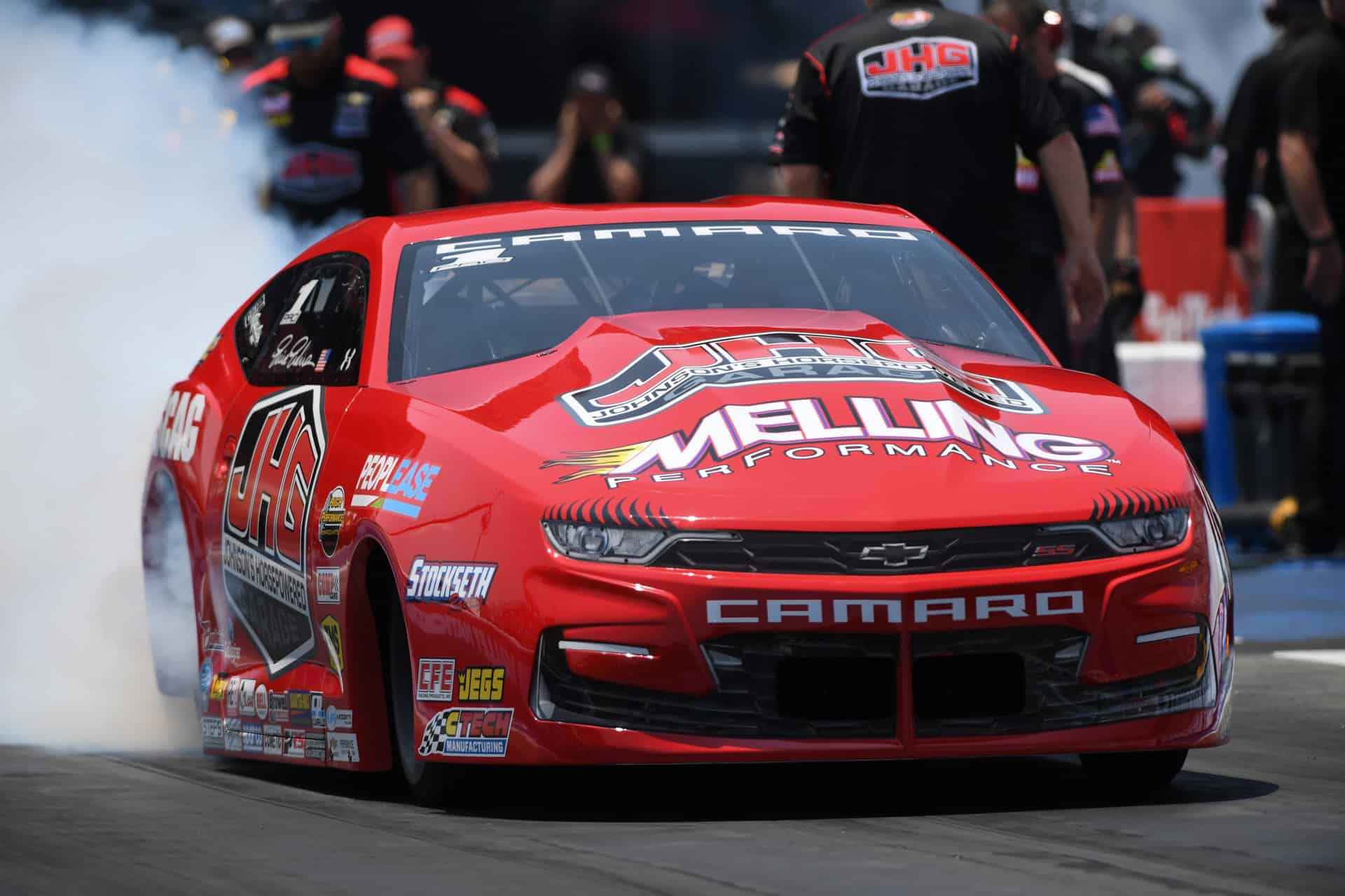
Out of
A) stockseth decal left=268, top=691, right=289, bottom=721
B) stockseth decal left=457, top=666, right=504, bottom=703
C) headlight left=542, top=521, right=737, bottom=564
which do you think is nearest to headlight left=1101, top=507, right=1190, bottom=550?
→ headlight left=542, top=521, right=737, bottom=564

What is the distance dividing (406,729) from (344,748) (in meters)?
0.23

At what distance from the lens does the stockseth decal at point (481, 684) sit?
562cm

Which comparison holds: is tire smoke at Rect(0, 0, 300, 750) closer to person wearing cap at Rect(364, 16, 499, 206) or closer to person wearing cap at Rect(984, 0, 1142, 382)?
person wearing cap at Rect(364, 16, 499, 206)

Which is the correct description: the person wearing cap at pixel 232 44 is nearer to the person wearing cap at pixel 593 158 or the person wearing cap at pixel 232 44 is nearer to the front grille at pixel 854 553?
the person wearing cap at pixel 593 158

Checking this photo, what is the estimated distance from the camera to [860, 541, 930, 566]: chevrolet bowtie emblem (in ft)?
18.0

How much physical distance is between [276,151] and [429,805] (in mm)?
6334

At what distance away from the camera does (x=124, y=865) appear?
5.19 meters

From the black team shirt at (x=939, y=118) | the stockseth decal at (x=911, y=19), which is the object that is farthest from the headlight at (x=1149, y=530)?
the stockseth decal at (x=911, y=19)

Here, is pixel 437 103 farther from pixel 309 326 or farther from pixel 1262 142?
pixel 309 326

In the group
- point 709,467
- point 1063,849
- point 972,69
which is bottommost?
point 1063,849

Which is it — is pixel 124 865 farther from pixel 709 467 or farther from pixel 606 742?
pixel 709 467

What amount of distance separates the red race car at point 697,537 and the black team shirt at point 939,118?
215 centimetres

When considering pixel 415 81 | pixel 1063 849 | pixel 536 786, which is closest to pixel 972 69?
pixel 536 786

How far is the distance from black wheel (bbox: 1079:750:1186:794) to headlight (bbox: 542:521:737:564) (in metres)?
1.04
